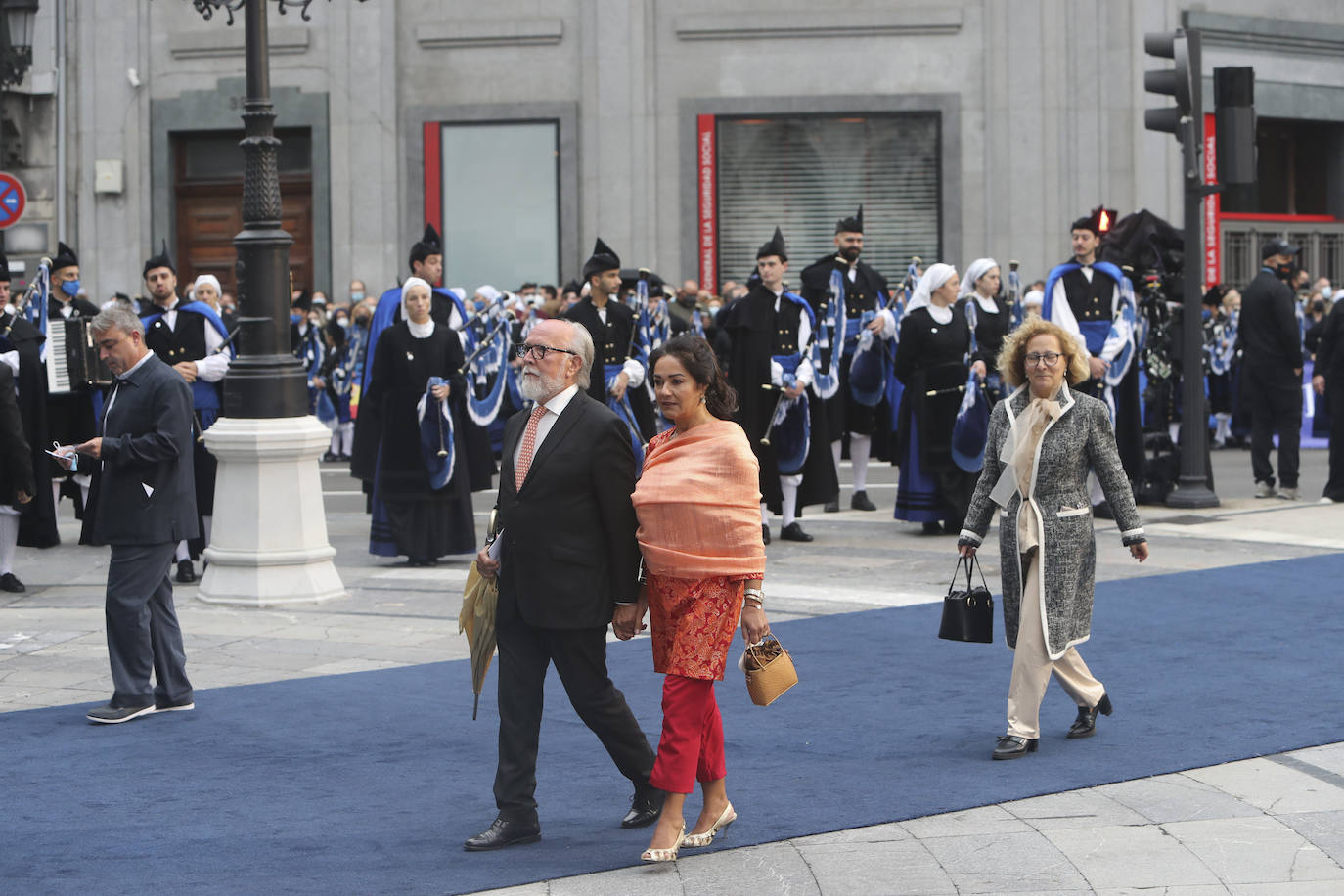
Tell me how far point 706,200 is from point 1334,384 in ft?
40.1

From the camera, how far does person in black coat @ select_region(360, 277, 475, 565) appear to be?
11969 mm

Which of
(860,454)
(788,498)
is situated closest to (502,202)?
(860,454)

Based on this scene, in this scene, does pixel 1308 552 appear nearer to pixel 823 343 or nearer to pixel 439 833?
pixel 823 343

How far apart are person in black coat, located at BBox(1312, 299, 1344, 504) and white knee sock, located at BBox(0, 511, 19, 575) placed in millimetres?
9957

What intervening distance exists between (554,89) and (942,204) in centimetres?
562

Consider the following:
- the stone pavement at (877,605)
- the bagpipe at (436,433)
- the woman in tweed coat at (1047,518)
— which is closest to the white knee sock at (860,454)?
the stone pavement at (877,605)

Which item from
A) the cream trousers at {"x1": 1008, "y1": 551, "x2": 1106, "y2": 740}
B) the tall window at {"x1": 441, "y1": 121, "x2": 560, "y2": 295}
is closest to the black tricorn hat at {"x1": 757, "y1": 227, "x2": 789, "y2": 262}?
the cream trousers at {"x1": 1008, "y1": 551, "x2": 1106, "y2": 740}

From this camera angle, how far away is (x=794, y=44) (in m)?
25.9

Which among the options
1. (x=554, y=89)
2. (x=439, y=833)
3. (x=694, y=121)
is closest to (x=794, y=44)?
(x=694, y=121)

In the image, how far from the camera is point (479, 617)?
604cm

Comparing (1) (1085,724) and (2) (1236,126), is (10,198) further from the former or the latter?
(1) (1085,724)

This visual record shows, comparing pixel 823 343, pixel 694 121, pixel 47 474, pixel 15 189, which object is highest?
pixel 694 121

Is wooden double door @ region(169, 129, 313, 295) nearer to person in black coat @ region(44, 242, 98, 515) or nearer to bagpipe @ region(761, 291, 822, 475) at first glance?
person in black coat @ region(44, 242, 98, 515)

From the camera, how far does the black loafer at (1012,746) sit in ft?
22.6
